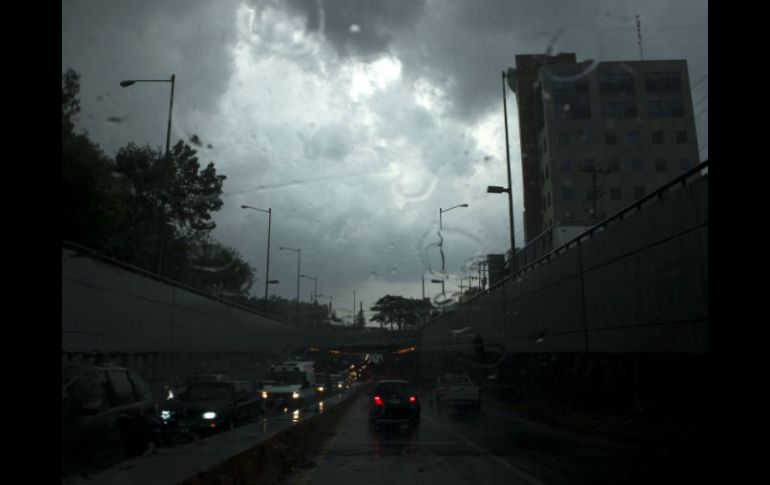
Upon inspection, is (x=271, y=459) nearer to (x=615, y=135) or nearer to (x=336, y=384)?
(x=336, y=384)

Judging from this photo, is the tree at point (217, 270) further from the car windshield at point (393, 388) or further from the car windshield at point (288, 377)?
the car windshield at point (393, 388)

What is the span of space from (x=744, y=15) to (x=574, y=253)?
17523 mm

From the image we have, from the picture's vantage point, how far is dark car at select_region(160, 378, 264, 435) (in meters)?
17.8

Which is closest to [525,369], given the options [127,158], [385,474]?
[385,474]

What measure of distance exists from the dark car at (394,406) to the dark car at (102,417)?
32.0ft

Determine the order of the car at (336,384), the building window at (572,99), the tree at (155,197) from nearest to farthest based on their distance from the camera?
the tree at (155,197) < the car at (336,384) < the building window at (572,99)

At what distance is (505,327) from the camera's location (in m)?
33.8

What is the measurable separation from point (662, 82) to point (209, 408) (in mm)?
56847

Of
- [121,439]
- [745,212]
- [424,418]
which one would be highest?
[745,212]

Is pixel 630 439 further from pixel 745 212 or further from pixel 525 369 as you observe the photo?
pixel 525 369

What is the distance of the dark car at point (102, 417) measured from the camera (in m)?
9.80

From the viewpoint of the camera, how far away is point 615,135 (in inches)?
2579

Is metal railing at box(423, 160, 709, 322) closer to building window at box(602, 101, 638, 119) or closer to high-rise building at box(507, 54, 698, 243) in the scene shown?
high-rise building at box(507, 54, 698, 243)

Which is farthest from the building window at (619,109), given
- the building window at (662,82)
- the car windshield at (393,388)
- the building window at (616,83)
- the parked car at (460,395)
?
the car windshield at (393,388)
